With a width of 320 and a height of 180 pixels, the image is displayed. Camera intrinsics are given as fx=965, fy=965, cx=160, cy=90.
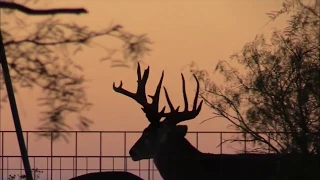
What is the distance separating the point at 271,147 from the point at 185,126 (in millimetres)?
9012

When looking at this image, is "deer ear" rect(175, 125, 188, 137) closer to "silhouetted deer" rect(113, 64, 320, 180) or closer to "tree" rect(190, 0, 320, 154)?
"silhouetted deer" rect(113, 64, 320, 180)

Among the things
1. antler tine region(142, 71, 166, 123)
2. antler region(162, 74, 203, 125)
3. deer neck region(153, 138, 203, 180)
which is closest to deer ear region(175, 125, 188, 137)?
deer neck region(153, 138, 203, 180)

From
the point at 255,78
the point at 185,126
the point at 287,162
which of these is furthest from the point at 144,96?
the point at 287,162

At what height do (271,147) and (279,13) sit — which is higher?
(279,13)

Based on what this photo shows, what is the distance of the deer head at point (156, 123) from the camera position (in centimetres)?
2144

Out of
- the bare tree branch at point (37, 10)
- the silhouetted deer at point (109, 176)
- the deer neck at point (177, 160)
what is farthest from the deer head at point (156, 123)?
the bare tree branch at point (37, 10)

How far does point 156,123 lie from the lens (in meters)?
21.8

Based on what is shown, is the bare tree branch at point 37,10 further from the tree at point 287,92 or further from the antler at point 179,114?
the antler at point 179,114

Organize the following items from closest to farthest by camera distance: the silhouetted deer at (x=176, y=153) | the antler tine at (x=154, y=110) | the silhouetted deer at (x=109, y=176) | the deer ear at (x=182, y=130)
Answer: the silhouetted deer at (x=176, y=153) → the silhouetted deer at (x=109, y=176) → the deer ear at (x=182, y=130) → the antler tine at (x=154, y=110)

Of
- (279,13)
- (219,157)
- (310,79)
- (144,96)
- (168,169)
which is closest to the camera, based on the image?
(310,79)

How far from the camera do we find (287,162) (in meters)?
11.2

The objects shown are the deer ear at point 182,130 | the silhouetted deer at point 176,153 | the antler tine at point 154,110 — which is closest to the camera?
the silhouetted deer at point 176,153

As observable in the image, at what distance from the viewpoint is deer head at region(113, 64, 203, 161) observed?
2144cm

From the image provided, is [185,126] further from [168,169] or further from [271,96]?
[271,96]
